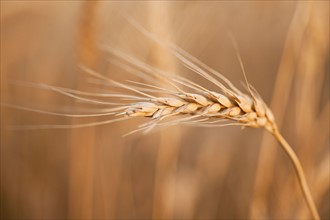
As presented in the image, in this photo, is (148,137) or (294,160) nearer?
(294,160)

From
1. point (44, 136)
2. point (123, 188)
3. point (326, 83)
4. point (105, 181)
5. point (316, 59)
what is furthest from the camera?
point (326, 83)

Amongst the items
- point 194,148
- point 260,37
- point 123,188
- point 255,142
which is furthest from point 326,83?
point 123,188

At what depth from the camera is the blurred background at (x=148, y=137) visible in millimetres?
1479

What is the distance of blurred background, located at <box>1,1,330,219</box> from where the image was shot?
4.85ft

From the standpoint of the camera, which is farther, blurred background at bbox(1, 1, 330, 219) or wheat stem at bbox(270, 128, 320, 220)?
blurred background at bbox(1, 1, 330, 219)

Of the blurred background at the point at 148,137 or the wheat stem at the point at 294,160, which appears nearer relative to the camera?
the wheat stem at the point at 294,160

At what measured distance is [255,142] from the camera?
232 centimetres

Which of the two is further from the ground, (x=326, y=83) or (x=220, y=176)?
(x=326, y=83)

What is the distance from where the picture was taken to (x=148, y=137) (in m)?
2.19

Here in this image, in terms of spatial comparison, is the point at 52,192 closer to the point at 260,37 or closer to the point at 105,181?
the point at 105,181

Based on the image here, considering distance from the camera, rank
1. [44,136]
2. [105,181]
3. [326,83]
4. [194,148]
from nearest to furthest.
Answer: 1. [105,181]
2. [44,136]
3. [194,148]
4. [326,83]

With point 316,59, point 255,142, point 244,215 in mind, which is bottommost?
point 244,215

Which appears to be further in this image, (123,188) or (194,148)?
(194,148)

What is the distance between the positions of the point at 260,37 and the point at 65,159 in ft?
4.45
